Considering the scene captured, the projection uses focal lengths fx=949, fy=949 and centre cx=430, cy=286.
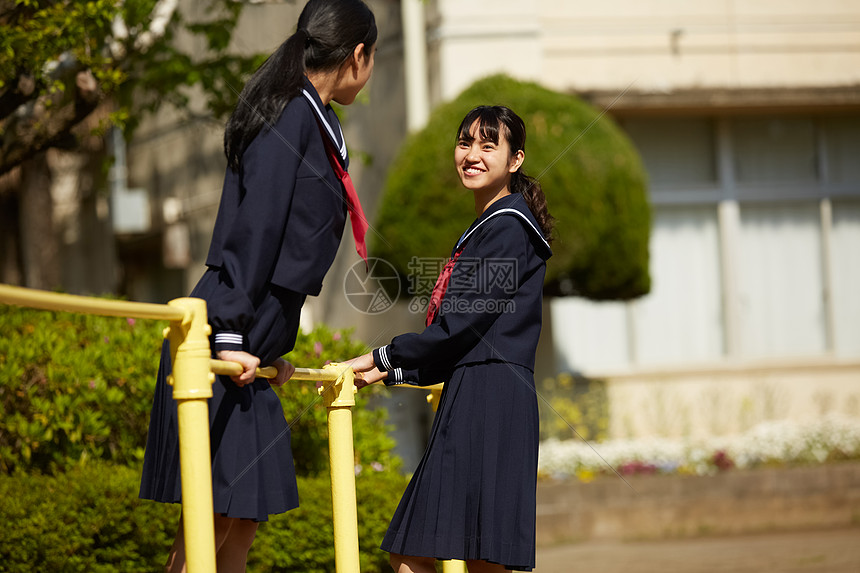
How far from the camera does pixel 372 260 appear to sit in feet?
22.9

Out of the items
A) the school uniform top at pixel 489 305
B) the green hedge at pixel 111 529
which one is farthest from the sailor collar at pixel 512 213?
the green hedge at pixel 111 529

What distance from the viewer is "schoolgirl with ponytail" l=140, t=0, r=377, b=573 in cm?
212

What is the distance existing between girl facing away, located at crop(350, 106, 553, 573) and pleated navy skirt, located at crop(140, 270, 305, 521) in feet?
1.10

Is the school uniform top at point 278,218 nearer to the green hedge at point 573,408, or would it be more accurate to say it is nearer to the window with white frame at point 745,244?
the green hedge at point 573,408

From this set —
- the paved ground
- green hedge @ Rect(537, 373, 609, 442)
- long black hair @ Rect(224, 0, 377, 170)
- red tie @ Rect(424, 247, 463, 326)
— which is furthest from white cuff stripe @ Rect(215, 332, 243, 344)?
green hedge @ Rect(537, 373, 609, 442)

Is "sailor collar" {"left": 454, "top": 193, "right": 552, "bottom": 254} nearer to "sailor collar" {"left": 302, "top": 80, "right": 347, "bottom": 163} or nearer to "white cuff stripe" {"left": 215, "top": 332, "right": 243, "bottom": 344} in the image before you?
"sailor collar" {"left": 302, "top": 80, "right": 347, "bottom": 163}

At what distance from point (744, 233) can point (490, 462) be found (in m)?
6.86

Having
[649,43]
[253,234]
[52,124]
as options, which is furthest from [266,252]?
[649,43]

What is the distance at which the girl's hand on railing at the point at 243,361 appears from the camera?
82.4 inches

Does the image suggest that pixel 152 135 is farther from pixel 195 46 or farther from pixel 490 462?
pixel 490 462

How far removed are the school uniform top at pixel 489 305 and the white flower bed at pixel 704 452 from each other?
4397 millimetres

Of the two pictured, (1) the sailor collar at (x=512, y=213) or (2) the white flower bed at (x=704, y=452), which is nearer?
(1) the sailor collar at (x=512, y=213)

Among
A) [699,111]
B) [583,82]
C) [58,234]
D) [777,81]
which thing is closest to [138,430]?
[583,82]

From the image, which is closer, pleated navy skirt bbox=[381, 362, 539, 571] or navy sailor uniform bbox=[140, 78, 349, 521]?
navy sailor uniform bbox=[140, 78, 349, 521]
